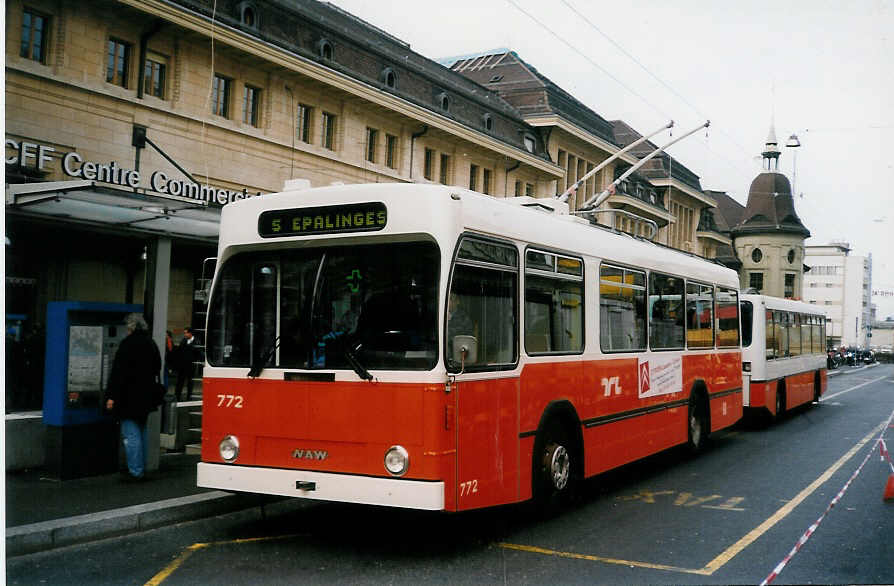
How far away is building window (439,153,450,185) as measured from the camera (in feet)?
114

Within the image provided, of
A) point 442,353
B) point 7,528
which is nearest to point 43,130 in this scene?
point 7,528

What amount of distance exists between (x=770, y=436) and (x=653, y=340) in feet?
21.6

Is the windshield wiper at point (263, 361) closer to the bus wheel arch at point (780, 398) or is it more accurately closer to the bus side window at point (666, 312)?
the bus side window at point (666, 312)

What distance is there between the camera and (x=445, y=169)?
35.0m

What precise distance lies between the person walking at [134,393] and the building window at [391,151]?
73.2ft

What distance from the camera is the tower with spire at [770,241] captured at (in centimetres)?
9162

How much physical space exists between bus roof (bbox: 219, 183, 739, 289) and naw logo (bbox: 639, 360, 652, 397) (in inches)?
68.3

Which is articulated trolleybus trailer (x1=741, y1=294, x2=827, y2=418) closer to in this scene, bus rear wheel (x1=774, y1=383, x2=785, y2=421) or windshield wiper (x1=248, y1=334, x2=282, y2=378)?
bus rear wheel (x1=774, y1=383, x2=785, y2=421)

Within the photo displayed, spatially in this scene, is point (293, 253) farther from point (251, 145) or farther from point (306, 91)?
point (306, 91)

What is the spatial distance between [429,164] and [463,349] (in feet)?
90.3

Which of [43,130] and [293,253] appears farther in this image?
[43,130]

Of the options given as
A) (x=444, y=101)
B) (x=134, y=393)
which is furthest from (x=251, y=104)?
(x=134, y=393)

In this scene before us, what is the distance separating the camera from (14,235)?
19.6 meters

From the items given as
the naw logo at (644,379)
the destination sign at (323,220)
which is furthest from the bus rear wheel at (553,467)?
the destination sign at (323,220)
